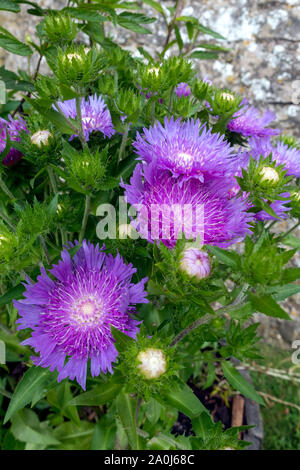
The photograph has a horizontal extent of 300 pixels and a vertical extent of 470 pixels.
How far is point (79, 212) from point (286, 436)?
4.42 ft

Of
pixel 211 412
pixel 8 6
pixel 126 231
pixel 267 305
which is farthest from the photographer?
pixel 211 412

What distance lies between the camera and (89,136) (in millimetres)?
808

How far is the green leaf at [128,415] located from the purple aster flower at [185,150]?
0.41 m

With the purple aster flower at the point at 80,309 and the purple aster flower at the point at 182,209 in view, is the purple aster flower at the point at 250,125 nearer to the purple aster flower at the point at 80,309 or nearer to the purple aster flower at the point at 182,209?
the purple aster flower at the point at 182,209

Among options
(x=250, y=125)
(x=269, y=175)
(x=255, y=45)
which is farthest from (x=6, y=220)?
(x=255, y=45)

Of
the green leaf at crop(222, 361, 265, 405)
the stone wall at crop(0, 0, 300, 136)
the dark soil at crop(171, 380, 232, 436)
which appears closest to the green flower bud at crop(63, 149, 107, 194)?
the green leaf at crop(222, 361, 265, 405)

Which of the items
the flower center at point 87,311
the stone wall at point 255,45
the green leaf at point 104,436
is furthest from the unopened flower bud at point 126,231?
the stone wall at point 255,45

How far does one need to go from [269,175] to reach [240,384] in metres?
0.42

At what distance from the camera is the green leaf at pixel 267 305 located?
1.69 ft

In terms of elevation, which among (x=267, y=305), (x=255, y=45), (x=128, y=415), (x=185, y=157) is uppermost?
(x=255, y=45)

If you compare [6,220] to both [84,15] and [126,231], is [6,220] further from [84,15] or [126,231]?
[84,15]

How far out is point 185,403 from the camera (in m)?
0.65

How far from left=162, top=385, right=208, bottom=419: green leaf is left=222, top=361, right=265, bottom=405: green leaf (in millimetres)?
121
